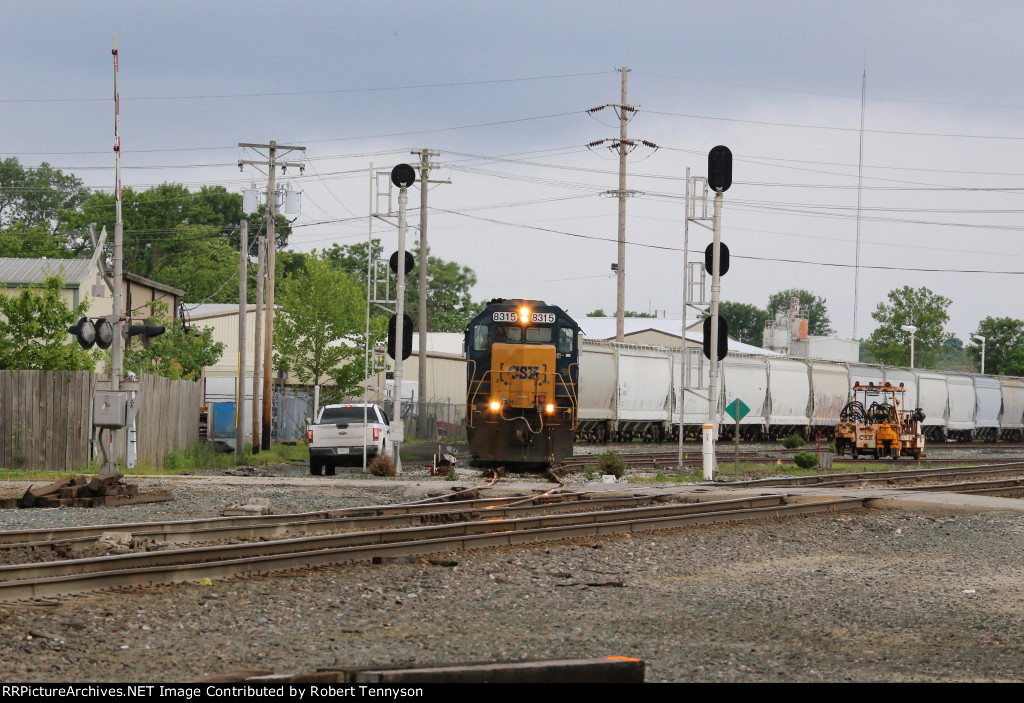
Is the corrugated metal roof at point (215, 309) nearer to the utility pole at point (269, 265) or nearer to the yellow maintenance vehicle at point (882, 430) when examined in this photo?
the utility pole at point (269, 265)

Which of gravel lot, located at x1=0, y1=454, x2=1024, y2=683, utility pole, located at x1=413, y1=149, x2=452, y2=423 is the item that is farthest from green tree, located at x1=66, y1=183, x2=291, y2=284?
gravel lot, located at x1=0, y1=454, x2=1024, y2=683

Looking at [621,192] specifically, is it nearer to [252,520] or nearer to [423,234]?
[423,234]

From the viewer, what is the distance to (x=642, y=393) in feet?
156

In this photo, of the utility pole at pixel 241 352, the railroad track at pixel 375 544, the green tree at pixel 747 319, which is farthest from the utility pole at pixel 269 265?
the green tree at pixel 747 319

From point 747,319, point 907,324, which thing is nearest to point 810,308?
point 747,319

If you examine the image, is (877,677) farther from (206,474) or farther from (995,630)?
(206,474)

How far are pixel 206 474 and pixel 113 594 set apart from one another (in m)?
18.5

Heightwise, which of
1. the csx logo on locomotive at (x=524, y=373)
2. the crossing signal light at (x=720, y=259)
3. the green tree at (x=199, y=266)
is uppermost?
the green tree at (x=199, y=266)

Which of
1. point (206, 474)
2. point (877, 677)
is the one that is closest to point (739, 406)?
point (206, 474)

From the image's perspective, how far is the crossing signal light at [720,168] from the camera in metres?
24.9

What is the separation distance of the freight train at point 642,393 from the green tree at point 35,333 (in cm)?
968

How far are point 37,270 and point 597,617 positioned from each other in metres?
49.3

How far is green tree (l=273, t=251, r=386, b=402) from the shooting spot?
50.0m

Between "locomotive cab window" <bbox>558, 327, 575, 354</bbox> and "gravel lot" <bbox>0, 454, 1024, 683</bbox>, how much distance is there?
1262 cm
